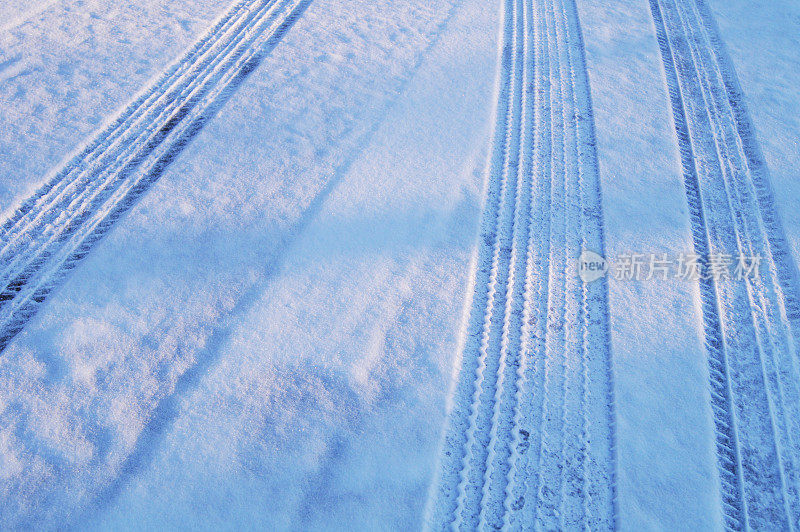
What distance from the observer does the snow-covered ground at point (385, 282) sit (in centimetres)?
182

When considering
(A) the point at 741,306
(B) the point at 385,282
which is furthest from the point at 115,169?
(A) the point at 741,306

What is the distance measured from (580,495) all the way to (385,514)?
0.66 metres

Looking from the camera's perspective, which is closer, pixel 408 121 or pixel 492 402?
pixel 492 402

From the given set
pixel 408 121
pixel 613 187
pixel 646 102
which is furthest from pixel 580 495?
pixel 646 102

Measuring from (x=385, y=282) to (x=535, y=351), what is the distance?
728mm

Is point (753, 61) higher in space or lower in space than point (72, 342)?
higher

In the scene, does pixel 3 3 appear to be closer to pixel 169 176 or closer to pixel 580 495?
pixel 169 176

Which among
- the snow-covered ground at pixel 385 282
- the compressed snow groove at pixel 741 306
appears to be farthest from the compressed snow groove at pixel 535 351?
the compressed snow groove at pixel 741 306

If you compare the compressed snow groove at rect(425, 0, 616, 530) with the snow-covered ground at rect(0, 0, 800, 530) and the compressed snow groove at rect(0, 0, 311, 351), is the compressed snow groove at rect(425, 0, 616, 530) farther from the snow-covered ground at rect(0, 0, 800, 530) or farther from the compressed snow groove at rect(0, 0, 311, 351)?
the compressed snow groove at rect(0, 0, 311, 351)

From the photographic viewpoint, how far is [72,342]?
7.00ft

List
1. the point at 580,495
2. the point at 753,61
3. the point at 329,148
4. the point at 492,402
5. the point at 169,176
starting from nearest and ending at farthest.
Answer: the point at 580,495 < the point at 492,402 < the point at 169,176 < the point at 329,148 < the point at 753,61

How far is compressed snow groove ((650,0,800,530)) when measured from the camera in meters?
1.86

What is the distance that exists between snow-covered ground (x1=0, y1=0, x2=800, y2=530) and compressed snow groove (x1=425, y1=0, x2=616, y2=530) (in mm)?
12

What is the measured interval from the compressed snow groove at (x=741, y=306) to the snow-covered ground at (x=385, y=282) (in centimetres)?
1
